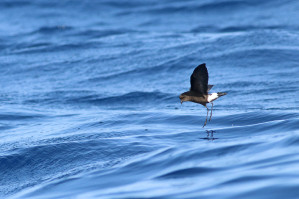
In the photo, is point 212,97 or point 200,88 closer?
point 200,88

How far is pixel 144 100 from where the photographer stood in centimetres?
1371

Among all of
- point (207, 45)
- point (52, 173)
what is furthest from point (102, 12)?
point (52, 173)

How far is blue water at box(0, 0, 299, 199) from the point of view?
6.00 meters

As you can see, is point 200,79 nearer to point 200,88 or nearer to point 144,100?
point 200,88

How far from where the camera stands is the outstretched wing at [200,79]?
21.9 ft

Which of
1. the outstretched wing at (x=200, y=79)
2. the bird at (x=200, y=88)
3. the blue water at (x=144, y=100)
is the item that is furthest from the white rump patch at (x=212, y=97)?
the blue water at (x=144, y=100)

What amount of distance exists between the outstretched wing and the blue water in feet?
2.22

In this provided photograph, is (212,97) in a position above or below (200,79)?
below

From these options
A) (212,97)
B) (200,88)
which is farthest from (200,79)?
(212,97)

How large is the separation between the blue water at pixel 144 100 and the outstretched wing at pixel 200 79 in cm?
68

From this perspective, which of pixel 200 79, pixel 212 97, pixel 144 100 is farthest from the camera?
pixel 144 100

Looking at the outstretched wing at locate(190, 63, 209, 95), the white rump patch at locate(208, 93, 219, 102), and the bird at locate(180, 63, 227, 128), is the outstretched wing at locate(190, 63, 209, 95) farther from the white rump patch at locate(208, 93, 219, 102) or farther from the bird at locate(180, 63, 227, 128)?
the white rump patch at locate(208, 93, 219, 102)

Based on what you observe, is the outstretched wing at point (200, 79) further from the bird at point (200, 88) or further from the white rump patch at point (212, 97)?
the white rump patch at point (212, 97)

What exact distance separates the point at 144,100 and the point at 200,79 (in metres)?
6.83
